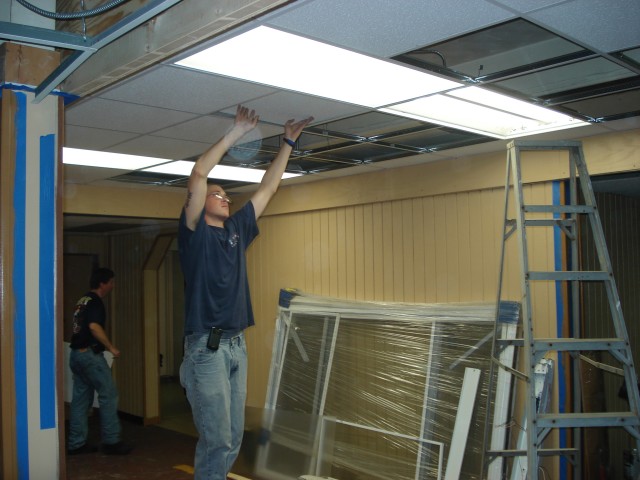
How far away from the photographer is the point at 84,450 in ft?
19.1

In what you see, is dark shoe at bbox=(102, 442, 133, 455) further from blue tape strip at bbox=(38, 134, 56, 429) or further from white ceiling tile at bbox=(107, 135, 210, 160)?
blue tape strip at bbox=(38, 134, 56, 429)

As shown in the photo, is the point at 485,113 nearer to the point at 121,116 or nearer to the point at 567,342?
the point at 567,342

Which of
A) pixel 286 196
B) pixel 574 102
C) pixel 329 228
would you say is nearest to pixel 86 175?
pixel 286 196

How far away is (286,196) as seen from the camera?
538 centimetres

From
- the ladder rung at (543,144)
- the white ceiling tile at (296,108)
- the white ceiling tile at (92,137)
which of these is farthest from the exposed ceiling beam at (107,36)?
the ladder rung at (543,144)

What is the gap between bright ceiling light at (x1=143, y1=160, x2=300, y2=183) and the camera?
4495 mm

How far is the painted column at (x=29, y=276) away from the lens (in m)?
2.42

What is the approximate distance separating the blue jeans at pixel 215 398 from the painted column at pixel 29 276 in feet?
A: 1.72

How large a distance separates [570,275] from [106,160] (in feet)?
10.1

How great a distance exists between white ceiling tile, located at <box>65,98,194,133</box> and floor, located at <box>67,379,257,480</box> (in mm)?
2699

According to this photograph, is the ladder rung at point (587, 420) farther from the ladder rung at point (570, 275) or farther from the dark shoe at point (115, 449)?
the dark shoe at point (115, 449)

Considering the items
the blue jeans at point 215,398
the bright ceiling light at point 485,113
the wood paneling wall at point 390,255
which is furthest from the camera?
the wood paneling wall at point 390,255

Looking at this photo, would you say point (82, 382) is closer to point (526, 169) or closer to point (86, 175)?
point (86, 175)

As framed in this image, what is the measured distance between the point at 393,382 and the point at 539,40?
8.46ft
